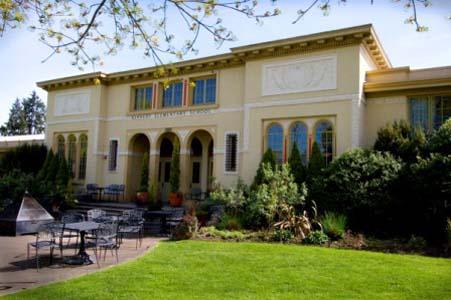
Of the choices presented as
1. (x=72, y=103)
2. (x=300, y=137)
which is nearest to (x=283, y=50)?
(x=300, y=137)

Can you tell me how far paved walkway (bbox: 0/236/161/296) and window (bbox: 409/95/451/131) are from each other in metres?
11.3

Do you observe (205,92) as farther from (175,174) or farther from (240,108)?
(175,174)

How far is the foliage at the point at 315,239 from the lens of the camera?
11.6m

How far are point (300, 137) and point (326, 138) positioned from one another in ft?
3.81

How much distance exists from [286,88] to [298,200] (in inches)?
227

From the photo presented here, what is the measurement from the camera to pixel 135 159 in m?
23.4

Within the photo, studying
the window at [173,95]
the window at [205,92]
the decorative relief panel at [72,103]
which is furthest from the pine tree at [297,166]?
the decorative relief panel at [72,103]

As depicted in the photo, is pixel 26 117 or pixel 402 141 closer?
pixel 402 141

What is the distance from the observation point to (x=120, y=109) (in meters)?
23.5

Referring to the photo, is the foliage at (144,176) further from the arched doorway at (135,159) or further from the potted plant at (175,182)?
the potted plant at (175,182)

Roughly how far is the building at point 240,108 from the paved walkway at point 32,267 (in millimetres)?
5359

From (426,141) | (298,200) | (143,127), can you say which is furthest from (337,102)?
(143,127)

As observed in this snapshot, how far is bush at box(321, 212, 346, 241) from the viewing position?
39.5ft

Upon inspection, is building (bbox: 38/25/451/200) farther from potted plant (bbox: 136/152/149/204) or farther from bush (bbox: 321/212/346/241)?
bush (bbox: 321/212/346/241)
